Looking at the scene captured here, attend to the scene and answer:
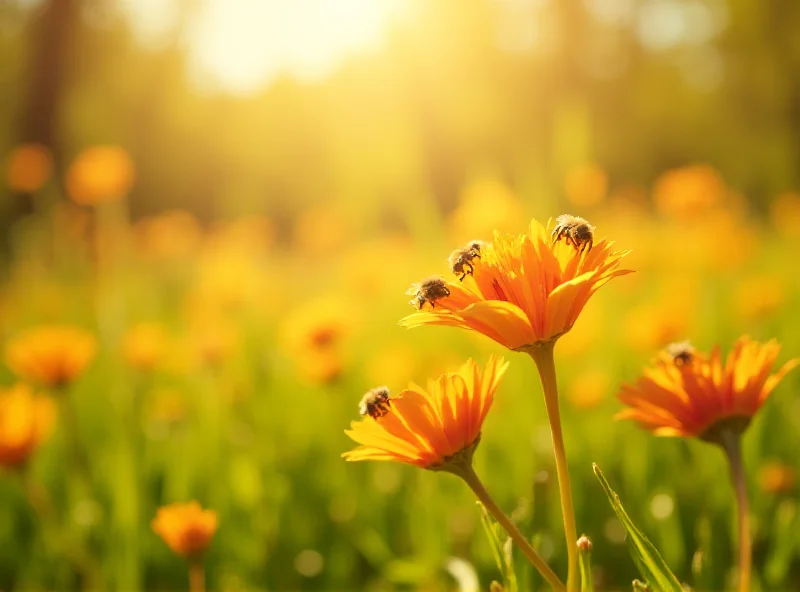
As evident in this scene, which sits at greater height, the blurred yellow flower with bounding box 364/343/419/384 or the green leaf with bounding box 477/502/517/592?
the blurred yellow flower with bounding box 364/343/419/384

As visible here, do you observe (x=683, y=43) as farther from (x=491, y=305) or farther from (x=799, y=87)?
(x=491, y=305)

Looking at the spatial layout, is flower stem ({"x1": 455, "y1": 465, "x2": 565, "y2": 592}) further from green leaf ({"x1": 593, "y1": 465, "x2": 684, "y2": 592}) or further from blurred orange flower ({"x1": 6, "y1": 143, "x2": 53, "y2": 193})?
blurred orange flower ({"x1": 6, "y1": 143, "x2": 53, "y2": 193})

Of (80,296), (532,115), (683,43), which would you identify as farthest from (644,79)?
(80,296)

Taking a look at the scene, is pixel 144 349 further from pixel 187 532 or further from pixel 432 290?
pixel 432 290

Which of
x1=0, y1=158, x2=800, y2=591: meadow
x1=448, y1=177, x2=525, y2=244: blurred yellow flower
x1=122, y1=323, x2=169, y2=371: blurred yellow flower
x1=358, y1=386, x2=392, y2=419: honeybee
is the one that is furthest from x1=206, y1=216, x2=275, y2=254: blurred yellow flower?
x1=358, y1=386, x2=392, y2=419: honeybee

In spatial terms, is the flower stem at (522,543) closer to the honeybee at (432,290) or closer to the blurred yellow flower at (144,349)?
the honeybee at (432,290)
